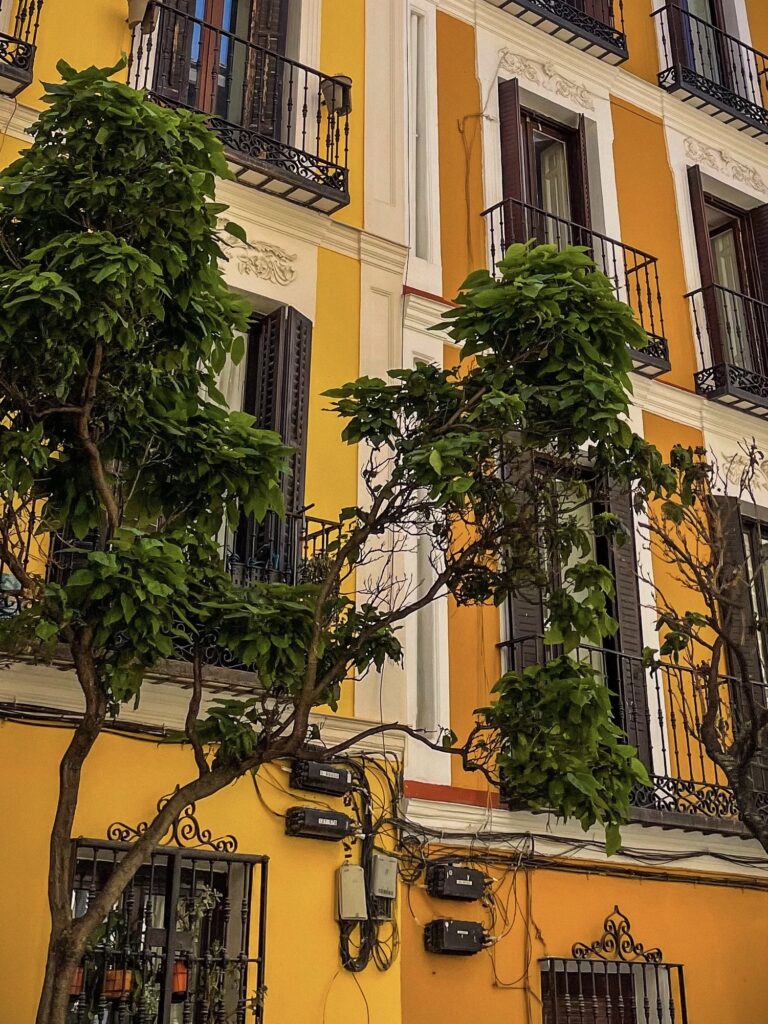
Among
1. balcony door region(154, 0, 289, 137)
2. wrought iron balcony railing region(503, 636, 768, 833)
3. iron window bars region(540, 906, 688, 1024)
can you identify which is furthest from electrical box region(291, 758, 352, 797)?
balcony door region(154, 0, 289, 137)

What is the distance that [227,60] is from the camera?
969 centimetres

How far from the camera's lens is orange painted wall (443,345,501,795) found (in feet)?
28.3

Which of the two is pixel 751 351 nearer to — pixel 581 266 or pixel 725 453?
pixel 725 453

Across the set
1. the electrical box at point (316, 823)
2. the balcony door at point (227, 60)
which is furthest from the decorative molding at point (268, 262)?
the electrical box at point (316, 823)

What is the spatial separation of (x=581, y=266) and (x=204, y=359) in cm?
186

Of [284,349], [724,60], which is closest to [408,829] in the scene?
[284,349]

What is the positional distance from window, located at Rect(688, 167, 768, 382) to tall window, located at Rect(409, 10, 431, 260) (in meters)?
2.96

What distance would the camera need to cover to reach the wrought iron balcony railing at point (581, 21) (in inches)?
449

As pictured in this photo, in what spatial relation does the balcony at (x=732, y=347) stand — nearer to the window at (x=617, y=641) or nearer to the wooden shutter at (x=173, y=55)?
the window at (x=617, y=641)

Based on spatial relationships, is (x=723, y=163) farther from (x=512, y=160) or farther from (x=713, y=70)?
(x=512, y=160)

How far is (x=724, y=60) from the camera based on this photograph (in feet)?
44.0

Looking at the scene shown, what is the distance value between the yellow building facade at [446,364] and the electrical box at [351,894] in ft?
0.25

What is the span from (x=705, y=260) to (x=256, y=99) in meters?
4.80

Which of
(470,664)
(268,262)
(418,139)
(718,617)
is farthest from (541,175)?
(470,664)
